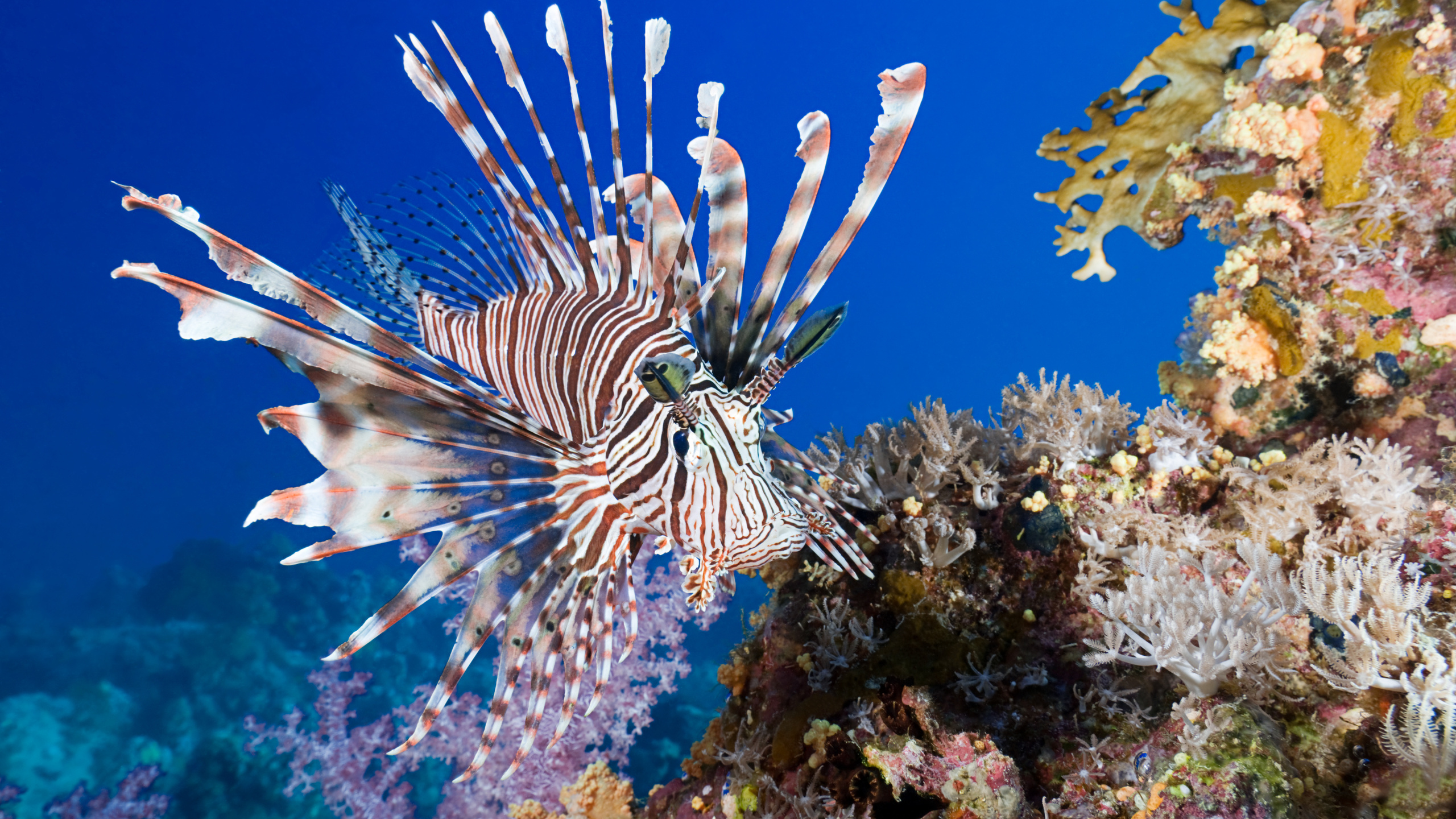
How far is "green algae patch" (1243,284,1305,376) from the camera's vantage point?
8.64 feet

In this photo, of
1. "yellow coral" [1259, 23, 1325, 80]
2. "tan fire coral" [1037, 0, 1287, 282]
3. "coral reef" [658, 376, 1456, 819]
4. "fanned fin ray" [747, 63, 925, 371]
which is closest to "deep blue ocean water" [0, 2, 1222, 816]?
"tan fire coral" [1037, 0, 1287, 282]

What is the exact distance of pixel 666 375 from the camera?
5.47 feet

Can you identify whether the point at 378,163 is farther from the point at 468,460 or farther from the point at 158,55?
the point at 468,460

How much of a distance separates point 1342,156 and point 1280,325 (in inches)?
28.4

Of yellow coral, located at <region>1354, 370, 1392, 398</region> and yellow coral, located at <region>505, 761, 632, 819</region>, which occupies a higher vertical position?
yellow coral, located at <region>1354, 370, 1392, 398</region>

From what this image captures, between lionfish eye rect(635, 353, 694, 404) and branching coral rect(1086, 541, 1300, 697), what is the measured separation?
1.52m

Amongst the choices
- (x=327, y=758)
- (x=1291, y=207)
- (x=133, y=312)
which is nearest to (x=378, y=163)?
(x=133, y=312)

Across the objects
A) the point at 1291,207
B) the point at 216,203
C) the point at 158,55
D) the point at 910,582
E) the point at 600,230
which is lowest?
the point at 910,582

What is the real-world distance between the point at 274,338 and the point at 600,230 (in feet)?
4.43

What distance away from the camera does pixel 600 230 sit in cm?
253

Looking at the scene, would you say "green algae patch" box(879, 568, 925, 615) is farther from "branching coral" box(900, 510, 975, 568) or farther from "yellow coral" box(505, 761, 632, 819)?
"yellow coral" box(505, 761, 632, 819)

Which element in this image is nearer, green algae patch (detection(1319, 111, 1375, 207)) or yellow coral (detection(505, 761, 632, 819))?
green algae patch (detection(1319, 111, 1375, 207))

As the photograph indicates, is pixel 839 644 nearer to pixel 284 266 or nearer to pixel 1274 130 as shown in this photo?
pixel 1274 130

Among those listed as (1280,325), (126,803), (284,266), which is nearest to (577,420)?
(1280,325)
